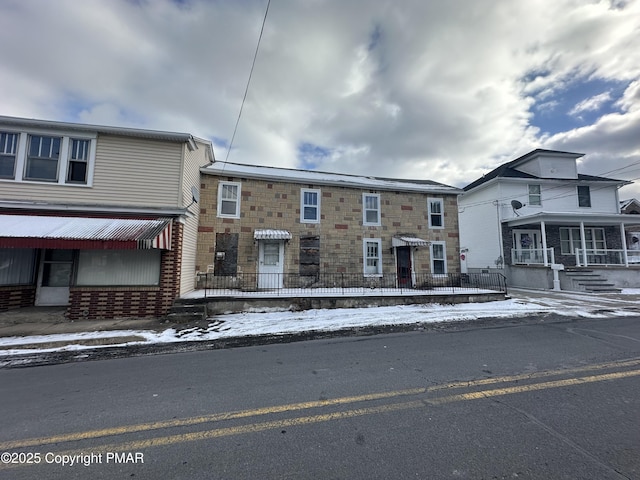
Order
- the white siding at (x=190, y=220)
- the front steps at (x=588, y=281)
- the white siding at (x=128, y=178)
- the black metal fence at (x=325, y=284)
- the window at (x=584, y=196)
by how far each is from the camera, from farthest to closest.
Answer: the window at (x=584, y=196) < the front steps at (x=588, y=281) < the black metal fence at (x=325, y=284) < the white siding at (x=190, y=220) < the white siding at (x=128, y=178)

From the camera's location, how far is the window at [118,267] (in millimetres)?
8977

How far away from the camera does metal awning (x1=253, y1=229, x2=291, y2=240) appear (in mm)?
12336

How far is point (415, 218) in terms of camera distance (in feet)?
49.0

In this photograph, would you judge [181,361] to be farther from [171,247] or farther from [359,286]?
[359,286]

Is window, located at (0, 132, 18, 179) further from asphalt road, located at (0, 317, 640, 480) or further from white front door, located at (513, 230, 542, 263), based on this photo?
white front door, located at (513, 230, 542, 263)

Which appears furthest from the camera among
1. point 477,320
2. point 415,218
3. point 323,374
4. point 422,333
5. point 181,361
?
point 415,218

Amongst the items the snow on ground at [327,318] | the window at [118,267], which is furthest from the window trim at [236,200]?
the snow on ground at [327,318]

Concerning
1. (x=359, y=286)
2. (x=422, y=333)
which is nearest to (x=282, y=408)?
(x=422, y=333)

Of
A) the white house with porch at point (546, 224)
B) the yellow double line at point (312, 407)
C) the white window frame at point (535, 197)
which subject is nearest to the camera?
the yellow double line at point (312, 407)

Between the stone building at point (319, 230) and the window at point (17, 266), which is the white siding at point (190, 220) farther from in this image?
the window at point (17, 266)

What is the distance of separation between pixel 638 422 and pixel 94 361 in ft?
26.2

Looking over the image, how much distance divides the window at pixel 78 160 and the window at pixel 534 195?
24.2 m

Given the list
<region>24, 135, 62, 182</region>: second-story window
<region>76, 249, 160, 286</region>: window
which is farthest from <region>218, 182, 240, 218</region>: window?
<region>24, 135, 62, 182</region>: second-story window

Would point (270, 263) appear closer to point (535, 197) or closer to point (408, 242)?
Answer: point (408, 242)
